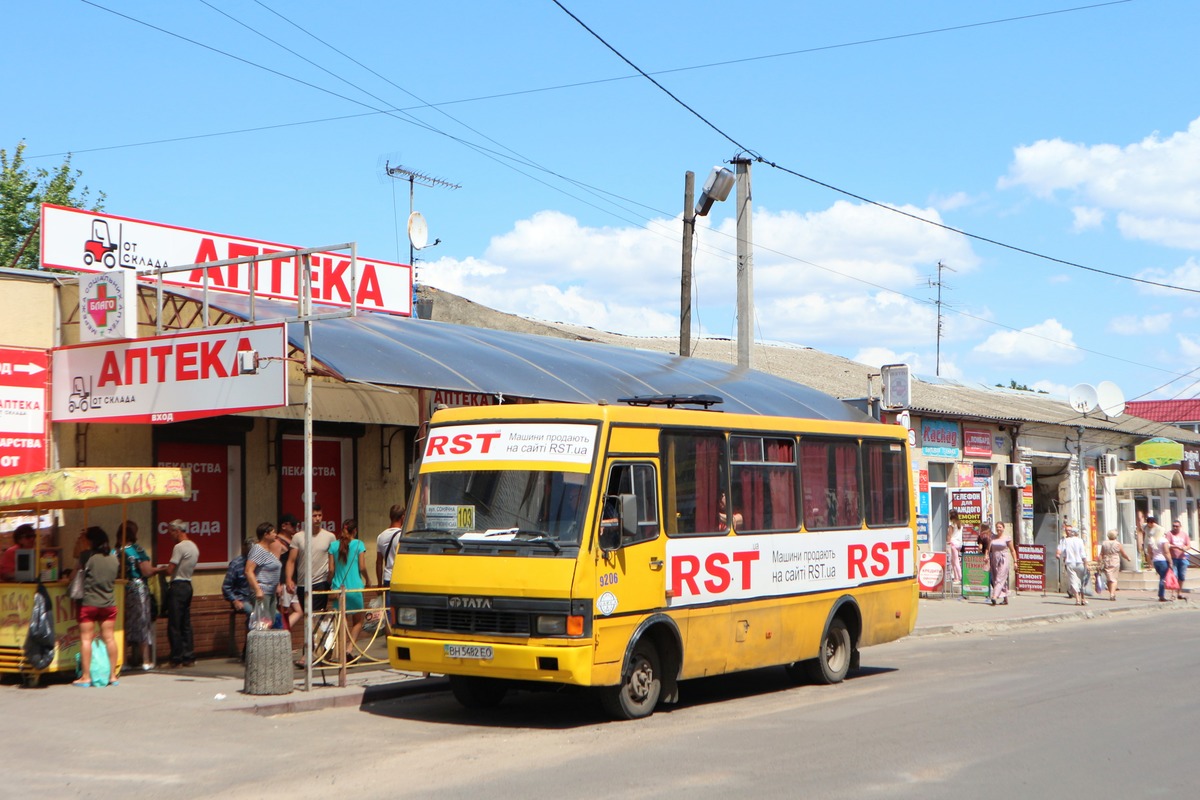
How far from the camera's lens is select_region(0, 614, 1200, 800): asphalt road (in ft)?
27.9

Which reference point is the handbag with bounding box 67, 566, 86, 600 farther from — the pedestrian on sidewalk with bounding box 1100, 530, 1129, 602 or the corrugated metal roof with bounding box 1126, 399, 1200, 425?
the corrugated metal roof with bounding box 1126, 399, 1200, 425

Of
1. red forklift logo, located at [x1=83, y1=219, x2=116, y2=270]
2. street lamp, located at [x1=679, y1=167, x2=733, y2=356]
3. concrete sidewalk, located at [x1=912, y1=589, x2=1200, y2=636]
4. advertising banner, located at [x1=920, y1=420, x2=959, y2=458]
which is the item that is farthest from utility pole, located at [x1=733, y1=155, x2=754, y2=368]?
red forklift logo, located at [x1=83, y1=219, x2=116, y2=270]

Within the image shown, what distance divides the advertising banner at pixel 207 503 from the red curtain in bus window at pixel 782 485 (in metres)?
7.78

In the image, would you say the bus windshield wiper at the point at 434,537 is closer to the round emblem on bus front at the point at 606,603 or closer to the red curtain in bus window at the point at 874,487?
the round emblem on bus front at the point at 606,603

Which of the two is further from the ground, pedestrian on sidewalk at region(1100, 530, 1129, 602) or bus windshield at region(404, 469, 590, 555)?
bus windshield at region(404, 469, 590, 555)

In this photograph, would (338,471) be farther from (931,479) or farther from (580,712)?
(931,479)

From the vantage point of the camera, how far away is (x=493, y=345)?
18641mm

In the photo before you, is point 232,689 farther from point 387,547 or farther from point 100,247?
point 100,247

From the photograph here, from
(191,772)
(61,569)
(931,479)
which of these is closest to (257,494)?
(61,569)

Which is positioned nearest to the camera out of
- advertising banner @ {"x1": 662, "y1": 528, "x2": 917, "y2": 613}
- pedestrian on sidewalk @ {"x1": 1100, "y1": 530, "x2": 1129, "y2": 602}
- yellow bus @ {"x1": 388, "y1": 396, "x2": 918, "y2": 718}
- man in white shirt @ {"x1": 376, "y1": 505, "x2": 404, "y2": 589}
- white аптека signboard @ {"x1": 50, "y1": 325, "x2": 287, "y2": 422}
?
yellow bus @ {"x1": 388, "y1": 396, "x2": 918, "y2": 718}

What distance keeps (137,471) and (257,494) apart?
13.8ft

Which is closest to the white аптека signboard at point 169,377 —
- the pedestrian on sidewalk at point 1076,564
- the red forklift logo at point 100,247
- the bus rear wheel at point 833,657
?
the red forklift logo at point 100,247

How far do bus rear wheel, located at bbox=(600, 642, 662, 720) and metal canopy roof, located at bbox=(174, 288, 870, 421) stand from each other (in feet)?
14.5

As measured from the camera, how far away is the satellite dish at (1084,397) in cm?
3725
